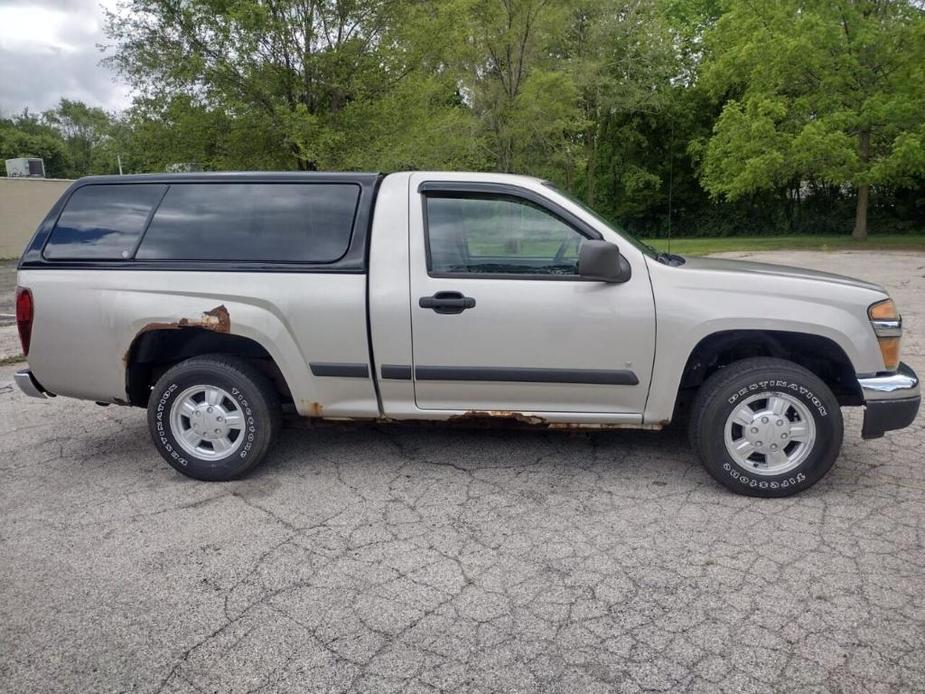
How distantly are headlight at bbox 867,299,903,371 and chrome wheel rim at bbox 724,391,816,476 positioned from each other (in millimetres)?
543

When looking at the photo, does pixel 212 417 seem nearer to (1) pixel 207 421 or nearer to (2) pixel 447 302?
(1) pixel 207 421

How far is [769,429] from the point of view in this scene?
3746mm

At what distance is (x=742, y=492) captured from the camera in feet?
12.5

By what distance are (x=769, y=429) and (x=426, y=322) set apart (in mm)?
1967

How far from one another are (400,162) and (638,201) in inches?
970

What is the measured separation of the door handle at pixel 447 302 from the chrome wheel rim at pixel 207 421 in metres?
1.31

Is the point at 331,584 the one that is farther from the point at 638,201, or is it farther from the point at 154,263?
the point at 638,201

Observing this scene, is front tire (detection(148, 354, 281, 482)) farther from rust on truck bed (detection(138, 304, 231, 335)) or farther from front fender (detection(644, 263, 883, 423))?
front fender (detection(644, 263, 883, 423))

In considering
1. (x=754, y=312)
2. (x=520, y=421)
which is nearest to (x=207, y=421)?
(x=520, y=421)

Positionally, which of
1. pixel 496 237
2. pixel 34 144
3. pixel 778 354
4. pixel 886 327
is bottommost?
pixel 778 354

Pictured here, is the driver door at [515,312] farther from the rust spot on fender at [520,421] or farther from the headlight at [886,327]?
the headlight at [886,327]

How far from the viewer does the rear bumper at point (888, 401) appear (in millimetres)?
3658

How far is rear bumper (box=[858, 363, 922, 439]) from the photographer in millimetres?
3658

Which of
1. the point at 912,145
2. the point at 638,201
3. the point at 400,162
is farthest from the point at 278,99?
the point at 638,201
